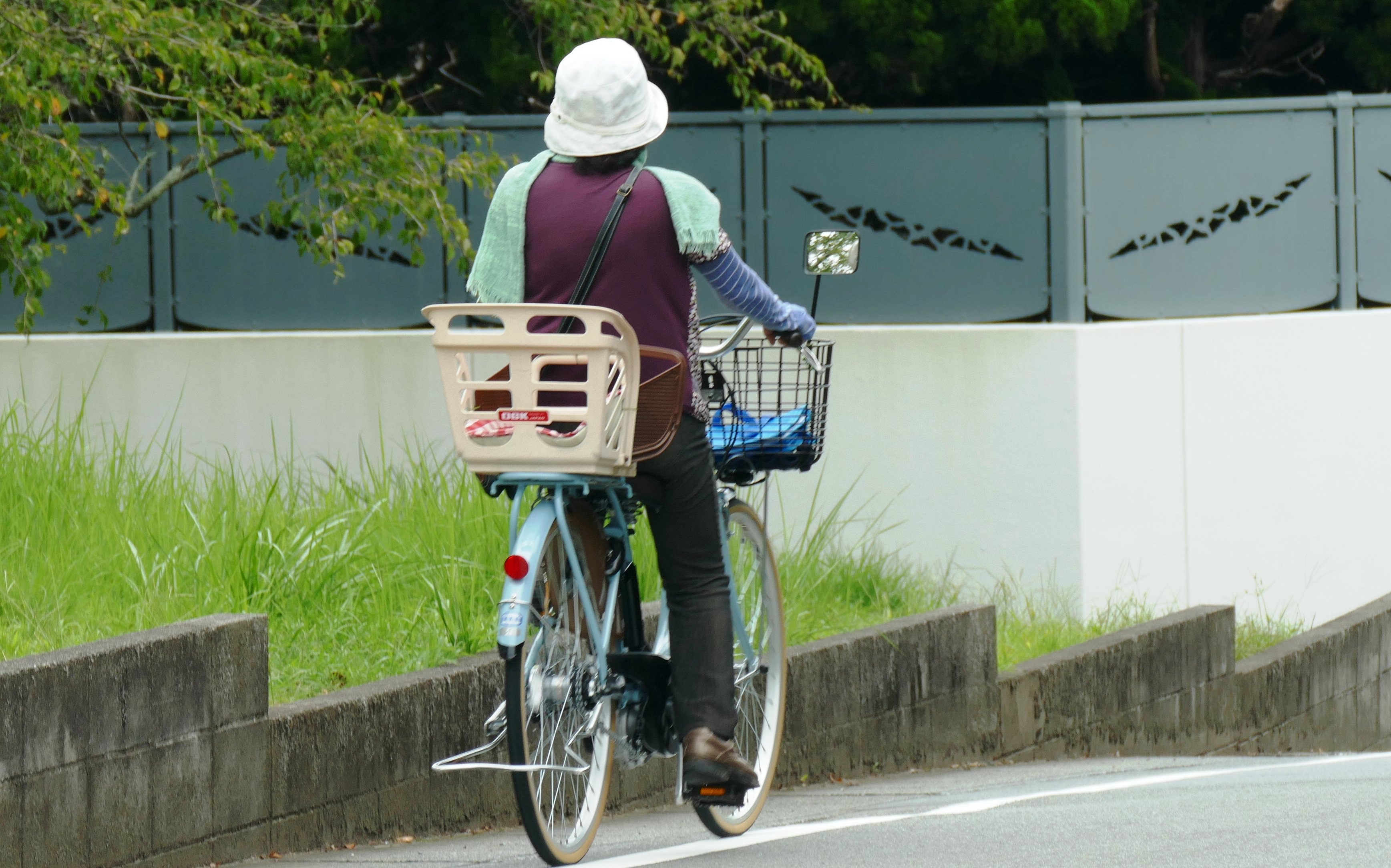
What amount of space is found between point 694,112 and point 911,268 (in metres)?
1.50

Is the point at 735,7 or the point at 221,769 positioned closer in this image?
the point at 221,769

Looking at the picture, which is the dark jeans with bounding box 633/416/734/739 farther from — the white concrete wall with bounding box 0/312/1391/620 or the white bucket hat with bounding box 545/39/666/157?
the white concrete wall with bounding box 0/312/1391/620

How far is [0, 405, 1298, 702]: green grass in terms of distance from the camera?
5.86 metres

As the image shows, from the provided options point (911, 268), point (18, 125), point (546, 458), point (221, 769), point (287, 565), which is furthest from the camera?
point (911, 268)

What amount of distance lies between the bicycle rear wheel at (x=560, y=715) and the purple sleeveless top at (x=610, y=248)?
52 cm

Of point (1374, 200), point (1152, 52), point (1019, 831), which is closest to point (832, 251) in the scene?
point (1019, 831)

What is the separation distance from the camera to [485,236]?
444cm

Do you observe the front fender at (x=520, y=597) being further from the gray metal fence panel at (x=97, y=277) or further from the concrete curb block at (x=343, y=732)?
the gray metal fence panel at (x=97, y=277)

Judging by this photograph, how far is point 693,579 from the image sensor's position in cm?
452

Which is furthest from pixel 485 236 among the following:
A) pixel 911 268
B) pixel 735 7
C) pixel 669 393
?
pixel 911 268

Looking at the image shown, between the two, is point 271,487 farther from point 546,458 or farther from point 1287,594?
point 1287,594

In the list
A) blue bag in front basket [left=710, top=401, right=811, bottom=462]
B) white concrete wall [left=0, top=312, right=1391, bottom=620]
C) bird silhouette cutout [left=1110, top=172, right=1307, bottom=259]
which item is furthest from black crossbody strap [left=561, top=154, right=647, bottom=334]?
bird silhouette cutout [left=1110, top=172, right=1307, bottom=259]

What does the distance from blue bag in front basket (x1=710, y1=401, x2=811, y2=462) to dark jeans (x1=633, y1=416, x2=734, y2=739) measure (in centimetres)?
33

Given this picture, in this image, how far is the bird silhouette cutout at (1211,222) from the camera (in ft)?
33.8
